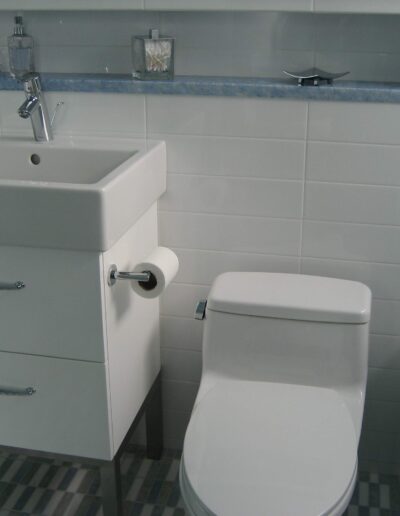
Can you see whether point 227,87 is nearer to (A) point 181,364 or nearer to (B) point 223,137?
(B) point 223,137

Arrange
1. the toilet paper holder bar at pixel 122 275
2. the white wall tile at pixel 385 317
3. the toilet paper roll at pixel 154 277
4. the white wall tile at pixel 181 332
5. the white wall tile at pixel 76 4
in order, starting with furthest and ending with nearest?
the white wall tile at pixel 181 332, the white wall tile at pixel 385 317, the white wall tile at pixel 76 4, the toilet paper roll at pixel 154 277, the toilet paper holder bar at pixel 122 275

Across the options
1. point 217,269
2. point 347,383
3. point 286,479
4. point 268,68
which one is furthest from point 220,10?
point 286,479

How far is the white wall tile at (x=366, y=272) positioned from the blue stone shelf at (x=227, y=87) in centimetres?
42

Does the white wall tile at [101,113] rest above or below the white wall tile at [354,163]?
above

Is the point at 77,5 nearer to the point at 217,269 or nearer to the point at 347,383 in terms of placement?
the point at 217,269

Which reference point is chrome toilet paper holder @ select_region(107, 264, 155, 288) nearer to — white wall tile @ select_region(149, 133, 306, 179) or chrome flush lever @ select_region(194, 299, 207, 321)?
chrome flush lever @ select_region(194, 299, 207, 321)

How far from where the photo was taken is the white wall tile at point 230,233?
69.7 inches

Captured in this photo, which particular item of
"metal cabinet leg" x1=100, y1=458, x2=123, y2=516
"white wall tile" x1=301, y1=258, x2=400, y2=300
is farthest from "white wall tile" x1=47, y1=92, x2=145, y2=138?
"metal cabinet leg" x1=100, y1=458, x2=123, y2=516

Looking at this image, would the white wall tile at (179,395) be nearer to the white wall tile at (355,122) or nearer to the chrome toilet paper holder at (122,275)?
the chrome toilet paper holder at (122,275)

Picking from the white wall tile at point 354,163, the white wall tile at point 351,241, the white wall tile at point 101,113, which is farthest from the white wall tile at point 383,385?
the white wall tile at point 101,113

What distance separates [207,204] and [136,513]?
0.82 metres

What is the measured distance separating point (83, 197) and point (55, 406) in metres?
0.50

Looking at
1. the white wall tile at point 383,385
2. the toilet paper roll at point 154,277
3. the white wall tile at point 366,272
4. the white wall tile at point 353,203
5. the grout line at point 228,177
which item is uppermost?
the grout line at point 228,177

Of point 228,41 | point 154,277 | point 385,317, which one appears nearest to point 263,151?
point 228,41
